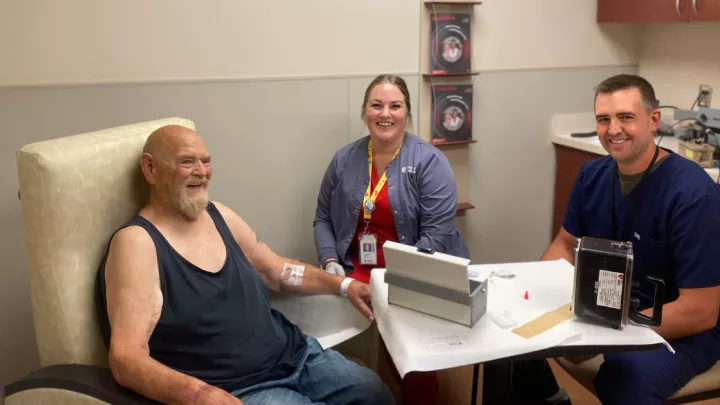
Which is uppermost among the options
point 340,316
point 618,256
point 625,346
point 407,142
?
point 407,142

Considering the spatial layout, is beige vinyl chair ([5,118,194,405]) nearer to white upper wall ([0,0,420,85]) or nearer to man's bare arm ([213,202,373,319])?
man's bare arm ([213,202,373,319])

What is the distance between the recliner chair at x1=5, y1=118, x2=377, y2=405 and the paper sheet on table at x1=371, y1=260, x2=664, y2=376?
620 mm

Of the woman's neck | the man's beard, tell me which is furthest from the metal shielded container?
the woman's neck

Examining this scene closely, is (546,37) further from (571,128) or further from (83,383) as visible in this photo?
(83,383)

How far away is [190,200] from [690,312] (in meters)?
1.40

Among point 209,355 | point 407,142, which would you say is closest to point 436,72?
point 407,142

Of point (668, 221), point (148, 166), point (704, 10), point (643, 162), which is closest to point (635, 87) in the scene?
point (643, 162)

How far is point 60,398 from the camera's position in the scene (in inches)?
58.9

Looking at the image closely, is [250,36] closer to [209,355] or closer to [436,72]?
[436,72]

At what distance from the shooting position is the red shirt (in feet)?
7.97

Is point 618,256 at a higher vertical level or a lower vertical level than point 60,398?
higher

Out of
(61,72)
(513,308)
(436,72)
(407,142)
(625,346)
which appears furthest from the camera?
(436,72)

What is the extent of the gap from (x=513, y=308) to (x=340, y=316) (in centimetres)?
68

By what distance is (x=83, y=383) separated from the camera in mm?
1489
